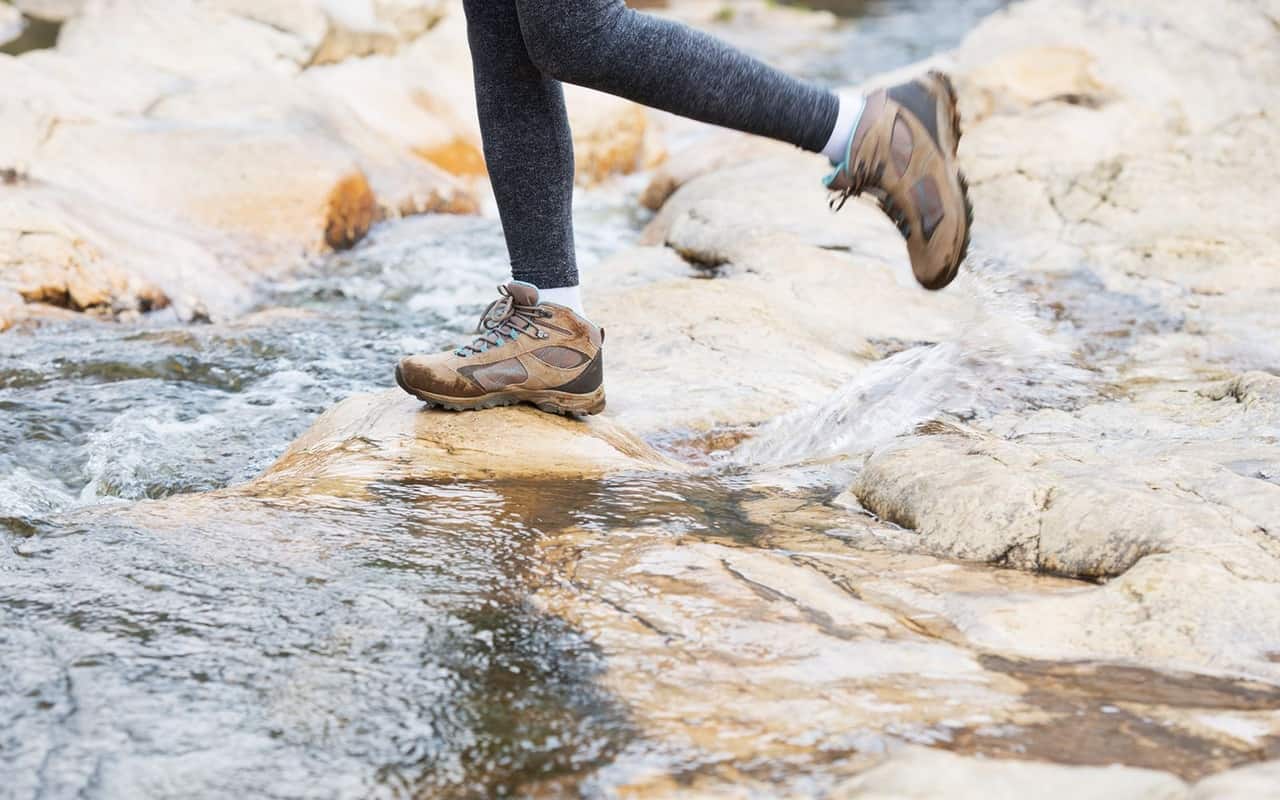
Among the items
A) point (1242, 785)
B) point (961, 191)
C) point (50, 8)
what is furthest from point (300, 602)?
point (50, 8)

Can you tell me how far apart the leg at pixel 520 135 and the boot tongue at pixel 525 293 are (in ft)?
0.17

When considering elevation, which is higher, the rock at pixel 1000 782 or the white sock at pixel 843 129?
the white sock at pixel 843 129

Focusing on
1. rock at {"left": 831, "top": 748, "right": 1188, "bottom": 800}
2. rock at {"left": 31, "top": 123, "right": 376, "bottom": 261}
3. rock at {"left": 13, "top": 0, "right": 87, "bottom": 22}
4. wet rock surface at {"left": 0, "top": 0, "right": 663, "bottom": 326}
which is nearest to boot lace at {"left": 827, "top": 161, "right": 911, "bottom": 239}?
rock at {"left": 831, "top": 748, "right": 1188, "bottom": 800}

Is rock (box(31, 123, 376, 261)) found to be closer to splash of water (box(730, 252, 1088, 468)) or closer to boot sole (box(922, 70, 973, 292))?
splash of water (box(730, 252, 1088, 468))

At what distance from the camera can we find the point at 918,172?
193 cm

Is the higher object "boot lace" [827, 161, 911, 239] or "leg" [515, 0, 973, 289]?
"leg" [515, 0, 973, 289]

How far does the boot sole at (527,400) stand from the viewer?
234 cm

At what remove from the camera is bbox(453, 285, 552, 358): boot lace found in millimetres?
2316

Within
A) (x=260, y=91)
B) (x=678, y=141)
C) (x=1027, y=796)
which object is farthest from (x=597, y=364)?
(x=678, y=141)

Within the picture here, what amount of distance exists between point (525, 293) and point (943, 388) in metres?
1.16

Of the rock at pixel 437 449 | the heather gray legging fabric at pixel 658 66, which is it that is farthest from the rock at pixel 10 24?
the heather gray legging fabric at pixel 658 66

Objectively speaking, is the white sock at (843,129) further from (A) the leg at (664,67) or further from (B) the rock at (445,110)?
(B) the rock at (445,110)

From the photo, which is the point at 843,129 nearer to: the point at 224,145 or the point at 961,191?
the point at 961,191

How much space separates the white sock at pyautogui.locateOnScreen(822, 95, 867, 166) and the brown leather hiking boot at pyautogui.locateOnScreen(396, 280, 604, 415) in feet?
2.14
